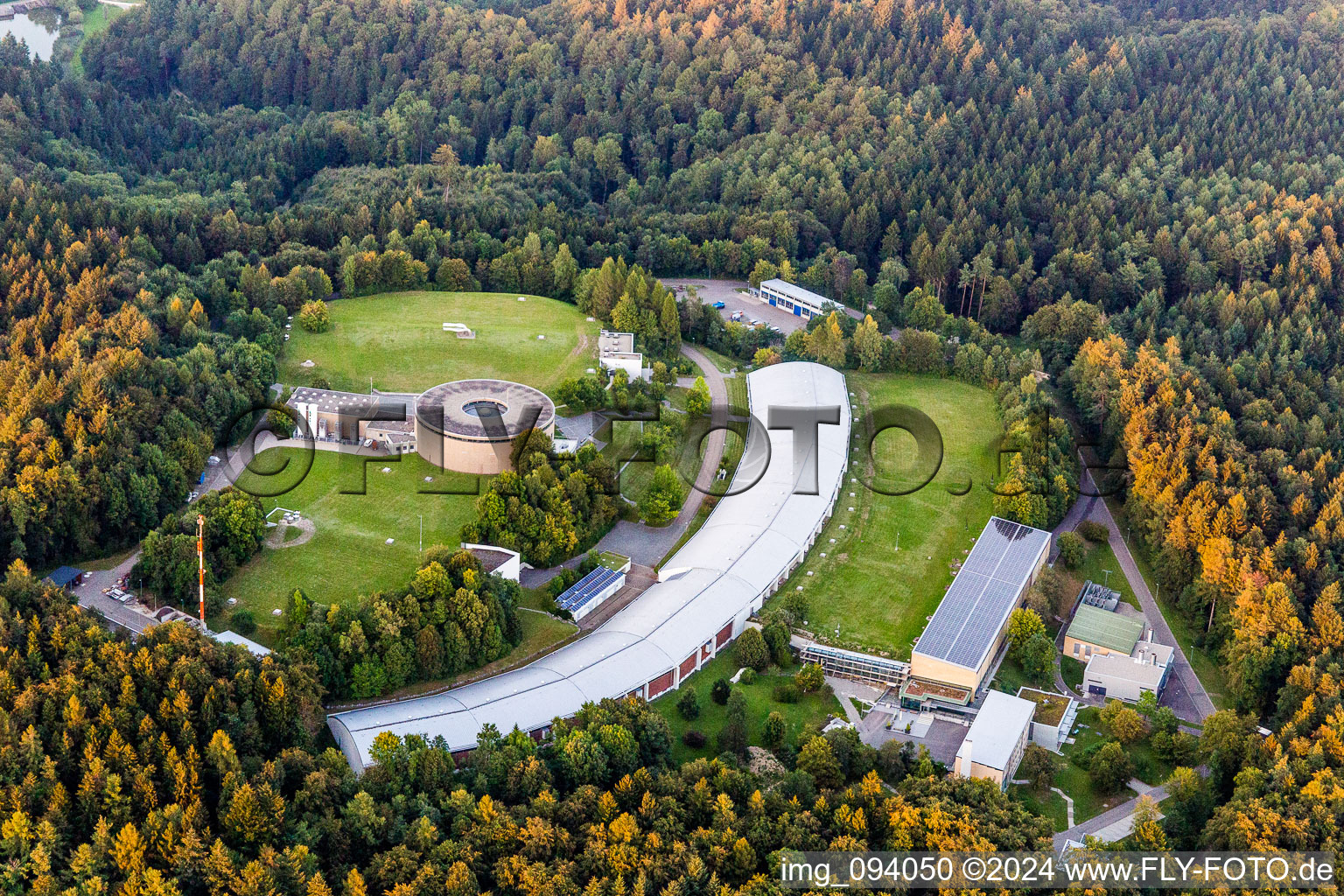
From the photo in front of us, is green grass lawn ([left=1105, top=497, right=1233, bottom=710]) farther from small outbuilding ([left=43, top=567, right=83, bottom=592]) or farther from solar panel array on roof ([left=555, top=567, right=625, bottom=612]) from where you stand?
small outbuilding ([left=43, top=567, right=83, bottom=592])

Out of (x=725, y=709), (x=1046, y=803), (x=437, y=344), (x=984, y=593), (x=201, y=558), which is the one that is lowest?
(x=725, y=709)

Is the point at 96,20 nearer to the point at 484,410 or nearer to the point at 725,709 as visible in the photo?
the point at 484,410

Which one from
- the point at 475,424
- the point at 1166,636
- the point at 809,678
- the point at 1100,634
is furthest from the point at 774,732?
the point at 475,424

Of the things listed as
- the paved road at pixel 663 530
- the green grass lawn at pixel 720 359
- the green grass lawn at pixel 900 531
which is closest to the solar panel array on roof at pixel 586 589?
the paved road at pixel 663 530

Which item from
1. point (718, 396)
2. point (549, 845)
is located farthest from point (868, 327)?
point (549, 845)

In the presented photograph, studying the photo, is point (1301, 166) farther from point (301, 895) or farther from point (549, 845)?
point (301, 895)

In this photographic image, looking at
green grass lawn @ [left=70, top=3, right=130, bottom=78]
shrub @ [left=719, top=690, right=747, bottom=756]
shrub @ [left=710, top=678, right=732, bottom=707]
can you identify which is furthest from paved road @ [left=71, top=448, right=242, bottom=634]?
green grass lawn @ [left=70, top=3, right=130, bottom=78]
